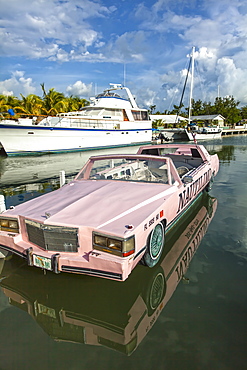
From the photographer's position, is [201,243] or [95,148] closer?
[201,243]

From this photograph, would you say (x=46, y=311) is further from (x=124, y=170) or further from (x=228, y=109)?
(x=228, y=109)

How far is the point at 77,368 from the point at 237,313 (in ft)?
5.95

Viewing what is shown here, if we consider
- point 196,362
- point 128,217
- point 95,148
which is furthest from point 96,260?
point 95,148

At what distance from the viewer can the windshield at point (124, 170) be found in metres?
4.66

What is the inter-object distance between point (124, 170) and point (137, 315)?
288 cm

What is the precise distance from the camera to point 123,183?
4.35 meters

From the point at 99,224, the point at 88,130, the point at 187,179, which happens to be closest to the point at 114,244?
the point at 99,224

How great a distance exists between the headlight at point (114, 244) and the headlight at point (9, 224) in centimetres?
122

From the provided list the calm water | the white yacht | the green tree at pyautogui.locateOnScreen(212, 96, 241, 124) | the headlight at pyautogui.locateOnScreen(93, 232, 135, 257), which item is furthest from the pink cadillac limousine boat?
the green tree at pyautogui.locateOnScreen(212, 96, 241, 124)

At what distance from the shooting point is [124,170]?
5.04 meters

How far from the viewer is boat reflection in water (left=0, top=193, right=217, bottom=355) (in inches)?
102

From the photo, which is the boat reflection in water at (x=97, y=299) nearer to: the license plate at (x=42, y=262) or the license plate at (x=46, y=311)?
the license plate at (x=46, y=311)

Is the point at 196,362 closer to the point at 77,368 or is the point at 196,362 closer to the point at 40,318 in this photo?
the point at 77,368

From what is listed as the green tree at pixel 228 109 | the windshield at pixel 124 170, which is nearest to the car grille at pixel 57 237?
the windshield at pixel 124 170
